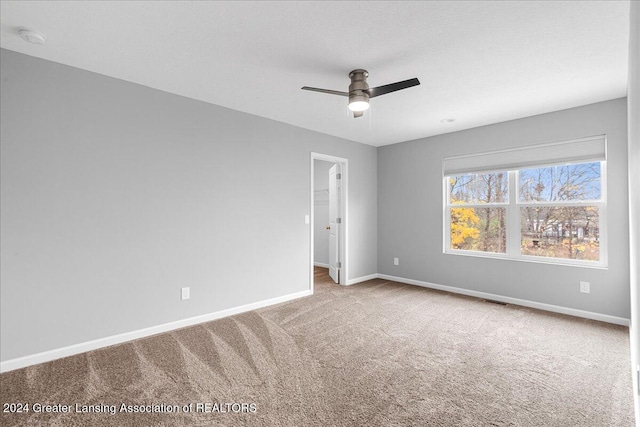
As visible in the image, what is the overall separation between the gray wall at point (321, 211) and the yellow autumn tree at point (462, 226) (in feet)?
9.36

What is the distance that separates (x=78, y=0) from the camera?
192cm

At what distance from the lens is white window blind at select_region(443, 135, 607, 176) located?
365cm

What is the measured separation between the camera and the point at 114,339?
9.55ft

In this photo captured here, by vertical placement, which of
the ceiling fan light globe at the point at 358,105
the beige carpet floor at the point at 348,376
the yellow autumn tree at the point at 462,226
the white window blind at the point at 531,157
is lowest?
the beige carpet floor at the point at 348,376

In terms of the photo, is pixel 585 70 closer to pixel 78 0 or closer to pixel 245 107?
pixel 245 107

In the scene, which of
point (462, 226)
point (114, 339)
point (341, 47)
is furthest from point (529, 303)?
point (114, 339)

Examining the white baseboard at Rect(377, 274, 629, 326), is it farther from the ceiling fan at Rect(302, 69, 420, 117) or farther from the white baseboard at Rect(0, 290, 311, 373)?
the ceiling fan at Rect(302, 69, 420, 117)

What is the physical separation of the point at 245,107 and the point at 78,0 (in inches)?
76.5

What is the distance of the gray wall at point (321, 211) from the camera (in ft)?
23.2

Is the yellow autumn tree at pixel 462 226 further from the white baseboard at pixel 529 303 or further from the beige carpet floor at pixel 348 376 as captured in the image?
the beige carpet floor at pixel 348 376

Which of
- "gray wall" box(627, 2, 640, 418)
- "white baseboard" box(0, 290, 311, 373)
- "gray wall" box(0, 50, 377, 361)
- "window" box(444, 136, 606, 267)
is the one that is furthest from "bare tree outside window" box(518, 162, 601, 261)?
"white baseboard" box(0, 290, 311, 373)

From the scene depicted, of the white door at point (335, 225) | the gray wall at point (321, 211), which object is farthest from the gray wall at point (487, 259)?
the gray wall at point (321, 211)

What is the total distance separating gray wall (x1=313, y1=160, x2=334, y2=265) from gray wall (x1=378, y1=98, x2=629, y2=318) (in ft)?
5.19

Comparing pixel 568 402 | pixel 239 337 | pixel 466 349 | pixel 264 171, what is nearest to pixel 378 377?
pixel 466 349
